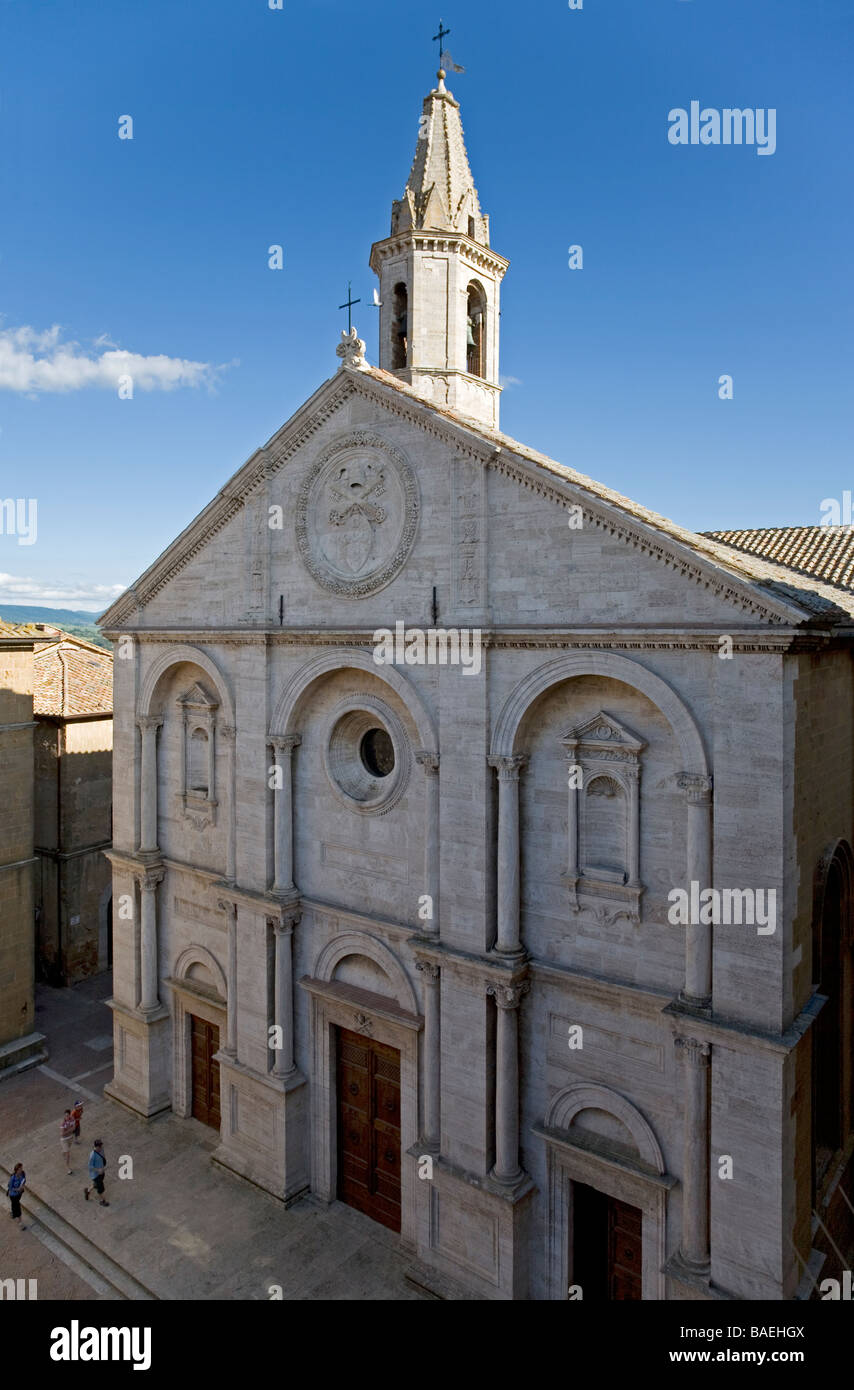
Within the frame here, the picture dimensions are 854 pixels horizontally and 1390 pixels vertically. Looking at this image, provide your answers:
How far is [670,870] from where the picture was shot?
39.4 ft

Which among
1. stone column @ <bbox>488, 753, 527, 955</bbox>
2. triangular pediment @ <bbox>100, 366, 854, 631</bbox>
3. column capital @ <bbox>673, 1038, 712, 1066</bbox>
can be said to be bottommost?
column capital @ <bbox>673, 1038, 712, 1066</bbox>

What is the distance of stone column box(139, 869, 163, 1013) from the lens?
20078 millimetres

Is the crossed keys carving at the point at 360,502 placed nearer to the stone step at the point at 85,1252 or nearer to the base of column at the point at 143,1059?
the base of column at the point at 143,1059

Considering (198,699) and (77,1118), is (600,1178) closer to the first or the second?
(198,699)

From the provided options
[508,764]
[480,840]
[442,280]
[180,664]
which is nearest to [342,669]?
[508,764]

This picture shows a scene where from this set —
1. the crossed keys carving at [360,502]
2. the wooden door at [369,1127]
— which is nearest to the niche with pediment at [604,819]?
the crossed keys carving at [360,502]

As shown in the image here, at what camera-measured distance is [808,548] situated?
2055 centimetres

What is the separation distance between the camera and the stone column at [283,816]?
1700 centimetres

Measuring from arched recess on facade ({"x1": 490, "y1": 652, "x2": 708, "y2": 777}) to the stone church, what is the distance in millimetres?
66

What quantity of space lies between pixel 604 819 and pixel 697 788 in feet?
5.89

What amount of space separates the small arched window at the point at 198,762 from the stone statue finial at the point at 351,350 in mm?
8732

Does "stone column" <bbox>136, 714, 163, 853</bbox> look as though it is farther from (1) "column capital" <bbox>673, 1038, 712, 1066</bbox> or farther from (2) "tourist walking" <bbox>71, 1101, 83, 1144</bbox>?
(1) "column capital" <bbox>673, 1038, 712, 1066</bbox>

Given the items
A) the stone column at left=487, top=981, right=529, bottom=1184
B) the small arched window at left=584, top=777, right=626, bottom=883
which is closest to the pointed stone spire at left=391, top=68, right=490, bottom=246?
the small arched window at left=584, top=777, right=626, bottom=883
